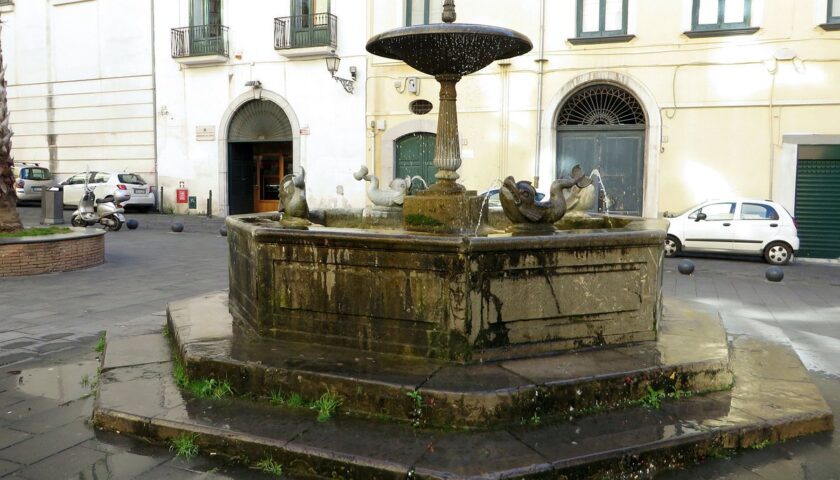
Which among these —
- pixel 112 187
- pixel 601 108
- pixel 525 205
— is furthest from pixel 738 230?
pixel 112 187

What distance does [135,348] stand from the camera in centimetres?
527

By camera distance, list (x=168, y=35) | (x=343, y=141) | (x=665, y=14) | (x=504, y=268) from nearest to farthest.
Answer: (x=504, y=268), (x=665, y=14), (x=343, y=141), (x=168, y=35)

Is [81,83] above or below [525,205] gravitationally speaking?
above

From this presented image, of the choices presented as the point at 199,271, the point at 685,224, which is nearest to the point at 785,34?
the point at 685,224

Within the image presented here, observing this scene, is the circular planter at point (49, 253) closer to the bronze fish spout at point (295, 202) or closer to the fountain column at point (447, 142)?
the bronze fish spout at point (295, 202)

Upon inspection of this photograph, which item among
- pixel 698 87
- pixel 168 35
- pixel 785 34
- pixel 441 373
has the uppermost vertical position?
pixel 168 35

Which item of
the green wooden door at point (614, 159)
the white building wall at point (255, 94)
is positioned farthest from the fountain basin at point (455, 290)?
the white building wall at point (255, 94)

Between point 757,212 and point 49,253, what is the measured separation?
42.4 feet

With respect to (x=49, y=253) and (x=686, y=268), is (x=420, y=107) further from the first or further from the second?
(x=49, y=253)

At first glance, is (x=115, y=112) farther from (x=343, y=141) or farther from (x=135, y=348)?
(x=135, y=348)

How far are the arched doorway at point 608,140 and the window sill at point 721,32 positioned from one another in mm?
1967

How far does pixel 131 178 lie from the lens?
21.7 metres

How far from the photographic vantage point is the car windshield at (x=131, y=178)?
70.1ft

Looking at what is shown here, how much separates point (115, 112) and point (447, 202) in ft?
67.0
